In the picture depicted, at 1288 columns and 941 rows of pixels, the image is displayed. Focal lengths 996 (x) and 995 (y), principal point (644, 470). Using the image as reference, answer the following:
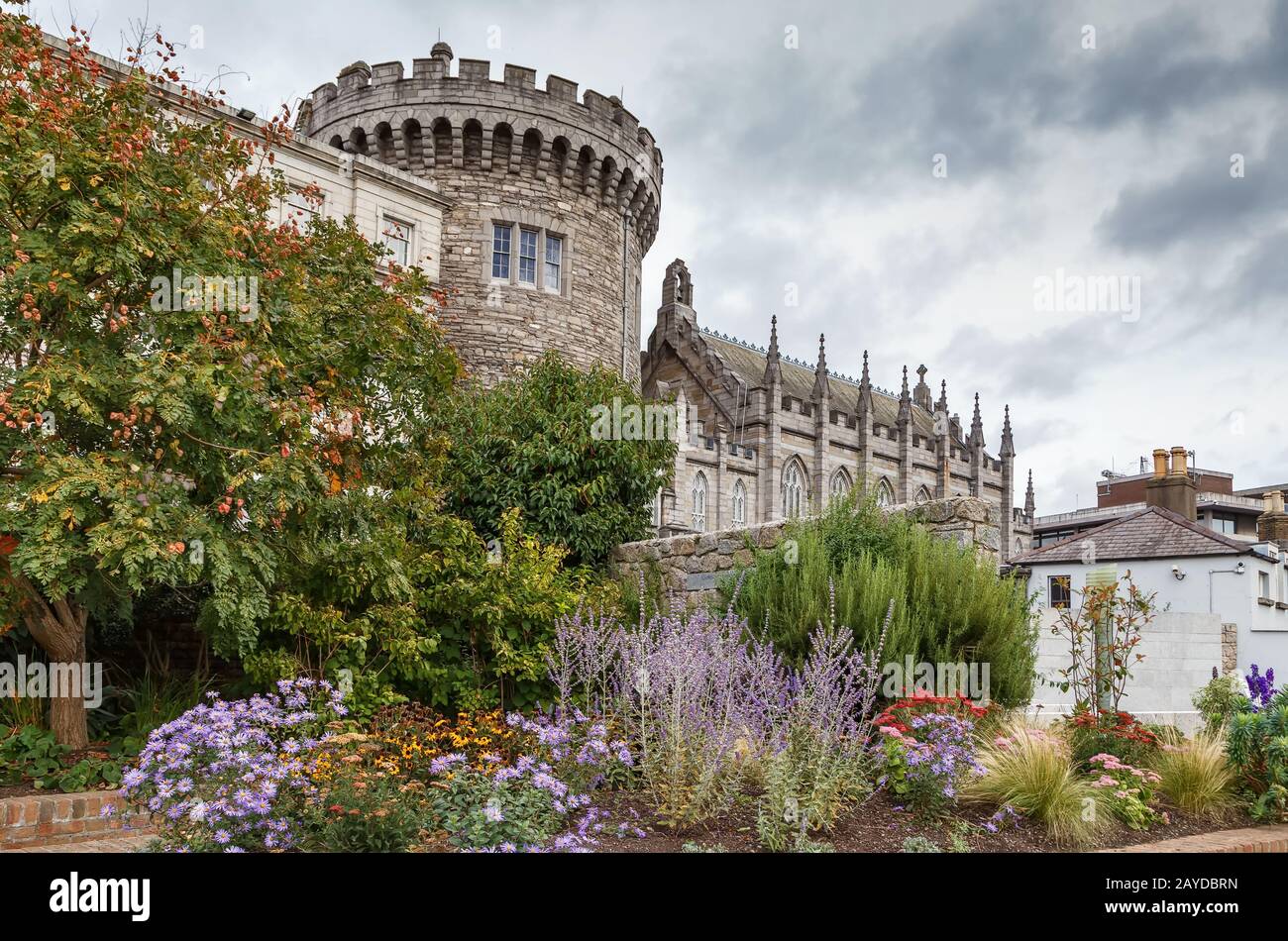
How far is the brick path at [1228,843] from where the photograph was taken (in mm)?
6547

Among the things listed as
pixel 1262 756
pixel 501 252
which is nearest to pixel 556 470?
pixel 1262 756

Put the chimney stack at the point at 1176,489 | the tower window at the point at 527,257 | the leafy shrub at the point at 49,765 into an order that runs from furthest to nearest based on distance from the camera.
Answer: the chimney stack at the point at 1176,489, the tower window at the point at 527,257, the leafy shrub at the point at 49,765

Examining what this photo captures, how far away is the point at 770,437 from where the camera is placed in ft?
152

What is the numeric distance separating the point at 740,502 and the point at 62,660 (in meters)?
37.8

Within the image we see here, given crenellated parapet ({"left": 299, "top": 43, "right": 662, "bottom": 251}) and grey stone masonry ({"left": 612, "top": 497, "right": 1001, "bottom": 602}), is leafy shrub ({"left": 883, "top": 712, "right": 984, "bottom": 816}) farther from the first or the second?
crenellated parapet ({"left": 299, "top": 43, "right": 662, "bottom": 251})

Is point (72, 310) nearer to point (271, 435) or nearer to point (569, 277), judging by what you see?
point (271, 435)

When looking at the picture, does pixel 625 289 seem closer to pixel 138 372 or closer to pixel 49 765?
pixel 138 372

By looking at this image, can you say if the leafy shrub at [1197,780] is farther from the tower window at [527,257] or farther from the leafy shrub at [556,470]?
the tower window at [527,257]

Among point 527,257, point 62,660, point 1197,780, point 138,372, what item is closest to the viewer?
point 138,372

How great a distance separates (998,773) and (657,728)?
2.50m

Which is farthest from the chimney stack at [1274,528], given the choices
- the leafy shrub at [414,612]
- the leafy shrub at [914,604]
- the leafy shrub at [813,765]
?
the leafy shrub at [813,765]

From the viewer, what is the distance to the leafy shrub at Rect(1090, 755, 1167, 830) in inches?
279

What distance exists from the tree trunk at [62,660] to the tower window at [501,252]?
1825 centimetres

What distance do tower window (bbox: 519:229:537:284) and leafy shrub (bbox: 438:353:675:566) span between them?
12703mm
